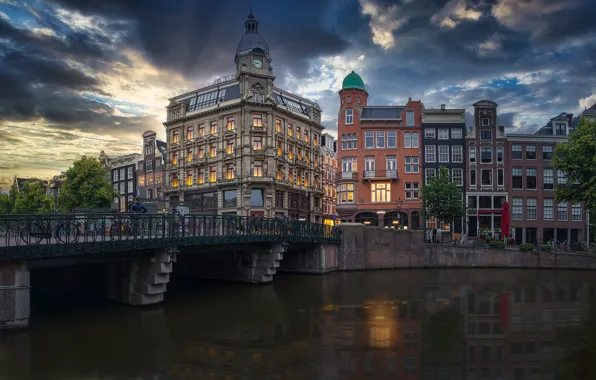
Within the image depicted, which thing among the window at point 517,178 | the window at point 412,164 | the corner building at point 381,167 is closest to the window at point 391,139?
the corner building at point 381,167

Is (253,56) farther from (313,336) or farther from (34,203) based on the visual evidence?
(313,336)

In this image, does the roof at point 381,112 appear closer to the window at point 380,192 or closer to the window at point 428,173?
the window at point 428,173

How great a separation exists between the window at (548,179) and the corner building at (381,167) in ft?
60.4

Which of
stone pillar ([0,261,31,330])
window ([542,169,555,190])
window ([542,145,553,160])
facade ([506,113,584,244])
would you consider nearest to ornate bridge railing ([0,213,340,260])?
stone pillar ([0,261,31,330])

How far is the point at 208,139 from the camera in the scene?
240ft

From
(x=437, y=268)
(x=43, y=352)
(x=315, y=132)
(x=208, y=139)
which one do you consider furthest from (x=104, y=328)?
(x=315, y=132)

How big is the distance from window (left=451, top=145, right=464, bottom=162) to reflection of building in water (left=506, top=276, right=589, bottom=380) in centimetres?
2810

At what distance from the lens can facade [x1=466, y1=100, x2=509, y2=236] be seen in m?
70.5

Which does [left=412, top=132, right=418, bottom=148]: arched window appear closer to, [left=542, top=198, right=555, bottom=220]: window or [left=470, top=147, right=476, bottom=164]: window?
[left=470, top=147, right=476, bottom=164]: window

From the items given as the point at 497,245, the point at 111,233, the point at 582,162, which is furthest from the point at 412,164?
the point at 111,233

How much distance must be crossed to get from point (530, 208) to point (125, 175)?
76173 millimetres

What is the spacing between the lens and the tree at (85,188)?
68.8 meters

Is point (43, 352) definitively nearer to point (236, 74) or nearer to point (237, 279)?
point (237, 279)

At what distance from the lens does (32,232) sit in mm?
24219
